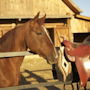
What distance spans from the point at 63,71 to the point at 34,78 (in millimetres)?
4512

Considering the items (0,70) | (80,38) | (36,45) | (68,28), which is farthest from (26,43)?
(80,38)

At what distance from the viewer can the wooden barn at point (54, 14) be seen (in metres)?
15.5

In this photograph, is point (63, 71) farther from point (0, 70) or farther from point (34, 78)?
point (34, 78)

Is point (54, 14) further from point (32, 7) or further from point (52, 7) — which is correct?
point (32, 7)

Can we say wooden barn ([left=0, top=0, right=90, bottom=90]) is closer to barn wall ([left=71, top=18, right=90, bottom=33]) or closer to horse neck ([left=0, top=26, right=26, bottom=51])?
barn wall ([left=71, top=18, right=90, bottom=33])

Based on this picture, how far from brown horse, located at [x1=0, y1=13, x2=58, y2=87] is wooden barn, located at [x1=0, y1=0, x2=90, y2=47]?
36.9ft

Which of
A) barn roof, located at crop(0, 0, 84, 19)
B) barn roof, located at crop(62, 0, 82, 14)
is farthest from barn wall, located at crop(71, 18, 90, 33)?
barn roof, located at crop(62, 0, 82, 14)

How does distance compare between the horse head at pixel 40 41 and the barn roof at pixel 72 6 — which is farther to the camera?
the barn roof at pixel 72 6

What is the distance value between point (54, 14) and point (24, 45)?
1311cm

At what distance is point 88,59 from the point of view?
4473 millimetres

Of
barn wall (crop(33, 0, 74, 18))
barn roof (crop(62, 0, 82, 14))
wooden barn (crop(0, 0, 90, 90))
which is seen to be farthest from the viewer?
barn roof (crop(62, 0, 82, 14))

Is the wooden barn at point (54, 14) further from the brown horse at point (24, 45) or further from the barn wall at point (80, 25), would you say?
the brown horse at point (24, 45)

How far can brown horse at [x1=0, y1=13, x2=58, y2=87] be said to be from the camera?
370cm

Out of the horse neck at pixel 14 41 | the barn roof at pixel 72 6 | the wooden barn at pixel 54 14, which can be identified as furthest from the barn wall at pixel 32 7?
the horse neck at pixel 14 41
